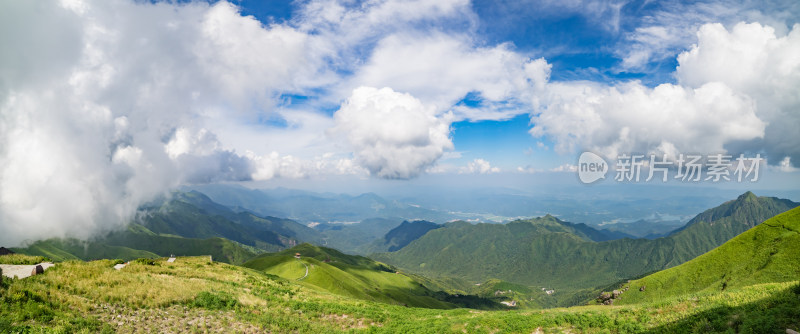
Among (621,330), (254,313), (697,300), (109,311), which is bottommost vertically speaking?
(254,313)

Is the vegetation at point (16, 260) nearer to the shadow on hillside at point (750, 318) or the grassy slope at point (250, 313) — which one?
the grassy slope at point (250, 313)

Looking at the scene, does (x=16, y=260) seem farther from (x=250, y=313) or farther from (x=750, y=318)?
(x=750, y=318)

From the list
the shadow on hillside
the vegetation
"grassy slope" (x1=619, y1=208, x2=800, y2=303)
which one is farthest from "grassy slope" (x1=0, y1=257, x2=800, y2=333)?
"grassy slope" (x1=619, y1=208, x2=800, y2=303)

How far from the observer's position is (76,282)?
70.3 ft

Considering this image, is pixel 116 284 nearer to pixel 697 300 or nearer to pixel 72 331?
pixel 72 331

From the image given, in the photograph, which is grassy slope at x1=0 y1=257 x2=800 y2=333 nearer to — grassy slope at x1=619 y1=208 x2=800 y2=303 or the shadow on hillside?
the shadow on hillside

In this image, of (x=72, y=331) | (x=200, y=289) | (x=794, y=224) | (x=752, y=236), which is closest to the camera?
(x=72, y=331)

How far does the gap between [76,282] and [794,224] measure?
98.6m

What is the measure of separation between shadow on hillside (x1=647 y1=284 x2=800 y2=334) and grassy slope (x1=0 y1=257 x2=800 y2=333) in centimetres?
4

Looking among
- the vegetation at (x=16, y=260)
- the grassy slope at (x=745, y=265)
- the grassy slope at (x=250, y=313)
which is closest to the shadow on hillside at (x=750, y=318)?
the grassy slope at (x=250, y=313)

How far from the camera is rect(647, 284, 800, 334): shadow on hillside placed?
48.6 ft

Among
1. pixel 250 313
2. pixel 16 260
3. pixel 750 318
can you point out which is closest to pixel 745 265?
pixel 750 318

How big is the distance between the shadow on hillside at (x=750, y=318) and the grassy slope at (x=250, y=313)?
4 cm

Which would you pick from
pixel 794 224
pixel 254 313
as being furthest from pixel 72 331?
pixel 794 224
